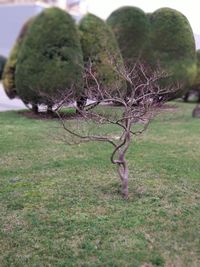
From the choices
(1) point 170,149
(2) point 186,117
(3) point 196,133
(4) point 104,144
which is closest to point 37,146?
(4) point 104,144

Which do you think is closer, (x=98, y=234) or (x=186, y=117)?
(x=98, y=234)

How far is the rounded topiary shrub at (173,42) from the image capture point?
13164 millimetres

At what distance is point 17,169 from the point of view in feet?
17.8

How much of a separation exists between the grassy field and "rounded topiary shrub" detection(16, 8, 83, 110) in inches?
114

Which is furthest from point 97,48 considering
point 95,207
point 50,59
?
point 95,207

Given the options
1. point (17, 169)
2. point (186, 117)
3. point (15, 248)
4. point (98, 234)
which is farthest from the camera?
point (186, 117)

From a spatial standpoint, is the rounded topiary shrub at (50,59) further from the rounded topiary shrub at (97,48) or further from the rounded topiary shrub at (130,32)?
the rounded topiary shrub at (130,32)

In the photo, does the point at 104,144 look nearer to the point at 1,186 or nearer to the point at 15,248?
the point at 1,186

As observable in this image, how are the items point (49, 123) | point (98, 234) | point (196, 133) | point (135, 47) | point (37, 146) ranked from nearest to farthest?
point (98, 234) < point (37, 146) < point (196, 133) < point (49, 123) < point (135, 47)

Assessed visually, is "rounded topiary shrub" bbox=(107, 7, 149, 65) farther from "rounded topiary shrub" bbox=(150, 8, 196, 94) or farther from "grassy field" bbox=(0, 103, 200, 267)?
"grassy field" bbox=(0, 103, 200, 267)

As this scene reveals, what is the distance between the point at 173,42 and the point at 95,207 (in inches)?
392

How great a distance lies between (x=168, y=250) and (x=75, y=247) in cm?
69

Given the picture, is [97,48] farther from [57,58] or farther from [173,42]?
[173,42]

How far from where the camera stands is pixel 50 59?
31.9ft
